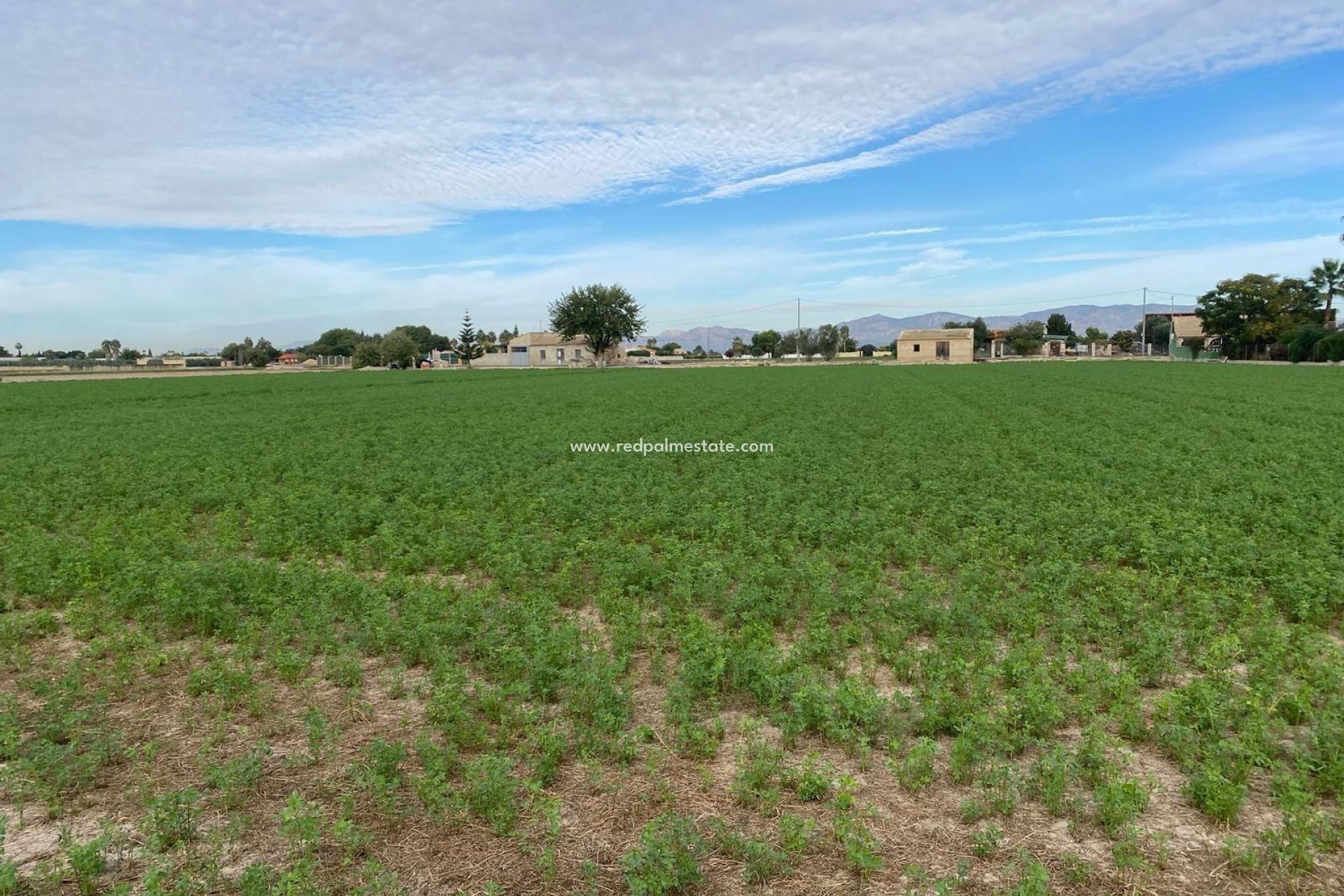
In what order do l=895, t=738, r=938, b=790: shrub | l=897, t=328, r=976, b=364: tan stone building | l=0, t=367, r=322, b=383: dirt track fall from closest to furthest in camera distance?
l=895, t=738, r=938, b=790: shrub, l=0, t=367, r=322, b=383: dirt track, l=897, t=328, r=976, b=364: tan stone building

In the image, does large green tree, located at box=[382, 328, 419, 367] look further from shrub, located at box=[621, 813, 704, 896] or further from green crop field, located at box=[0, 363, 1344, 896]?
shrub, located at box=[621, 813, 704, 896]

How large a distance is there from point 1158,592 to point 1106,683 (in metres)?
2.57

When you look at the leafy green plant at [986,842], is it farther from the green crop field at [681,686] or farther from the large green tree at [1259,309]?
the large green tree at [1259,309]

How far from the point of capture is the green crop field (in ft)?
13.7

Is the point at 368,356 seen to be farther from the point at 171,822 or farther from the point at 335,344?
the point at 171,822

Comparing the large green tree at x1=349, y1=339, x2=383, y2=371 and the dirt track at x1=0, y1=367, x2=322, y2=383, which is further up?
the large green tree at x1=349, y1=339, x2=383, y2=371

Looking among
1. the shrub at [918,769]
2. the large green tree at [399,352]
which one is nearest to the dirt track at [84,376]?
the large green tree at [399,352]

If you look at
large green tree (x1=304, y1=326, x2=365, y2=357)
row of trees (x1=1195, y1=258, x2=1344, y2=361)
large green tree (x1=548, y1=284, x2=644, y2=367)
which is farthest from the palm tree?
large green tree (x1=304, y1=326, x2=365, y2=357)

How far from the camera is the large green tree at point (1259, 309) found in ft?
284

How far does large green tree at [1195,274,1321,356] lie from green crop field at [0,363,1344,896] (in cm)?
9106

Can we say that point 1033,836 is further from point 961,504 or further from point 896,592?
point 961,504

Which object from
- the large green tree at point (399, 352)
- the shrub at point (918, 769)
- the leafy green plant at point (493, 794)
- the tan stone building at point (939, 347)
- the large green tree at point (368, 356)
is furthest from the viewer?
the large green tree at point (368, 356)

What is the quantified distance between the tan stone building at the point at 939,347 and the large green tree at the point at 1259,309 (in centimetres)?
2825

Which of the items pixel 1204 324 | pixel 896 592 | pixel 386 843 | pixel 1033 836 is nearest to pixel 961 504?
pixel 896 592
